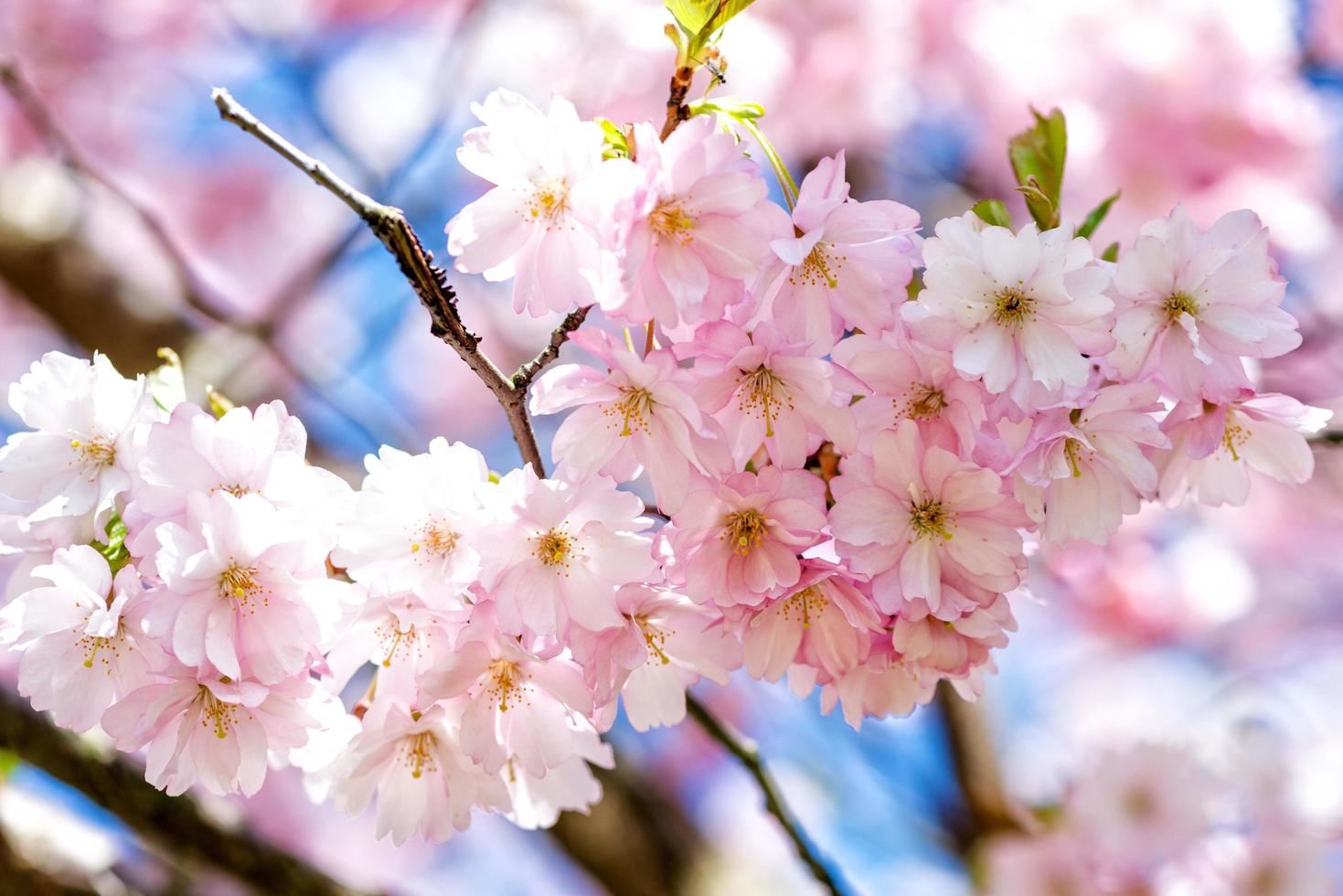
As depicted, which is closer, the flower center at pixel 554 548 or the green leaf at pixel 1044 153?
the flower center at pixel 554 548

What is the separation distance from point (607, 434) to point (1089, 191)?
235cm

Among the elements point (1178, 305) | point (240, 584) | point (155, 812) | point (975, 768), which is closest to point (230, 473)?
point (240, 584)

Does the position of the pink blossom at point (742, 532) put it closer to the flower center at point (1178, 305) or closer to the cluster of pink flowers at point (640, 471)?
the cluster of pink flowers at point (640, 471)

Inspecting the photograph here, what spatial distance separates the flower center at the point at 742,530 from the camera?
75 centimetres

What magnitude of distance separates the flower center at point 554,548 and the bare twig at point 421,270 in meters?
0.05

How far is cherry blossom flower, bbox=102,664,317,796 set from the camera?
0.75 m

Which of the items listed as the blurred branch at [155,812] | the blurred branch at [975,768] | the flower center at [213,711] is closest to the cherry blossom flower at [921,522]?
the flower center at [213,711]

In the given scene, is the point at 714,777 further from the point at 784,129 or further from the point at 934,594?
the point at 934,594

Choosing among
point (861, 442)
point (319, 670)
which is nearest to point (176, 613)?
point (319, 670)

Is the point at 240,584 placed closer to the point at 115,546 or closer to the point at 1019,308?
the point at 115,546

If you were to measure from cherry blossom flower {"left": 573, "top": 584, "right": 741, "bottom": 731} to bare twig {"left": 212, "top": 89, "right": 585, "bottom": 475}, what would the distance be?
128 millimetres

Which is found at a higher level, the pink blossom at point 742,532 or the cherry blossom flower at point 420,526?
the pink blossom at point 742,532

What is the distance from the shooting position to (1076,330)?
0.75m

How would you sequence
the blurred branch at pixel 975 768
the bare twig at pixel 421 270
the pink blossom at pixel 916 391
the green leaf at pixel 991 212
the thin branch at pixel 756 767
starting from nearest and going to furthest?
the bare twig at pixel 421 270, the pink blossom at pixel 916 391, the green leaf at pixel 991 212, the thin branch at pixel 756 767, the blurred branch at pixel 975 768
